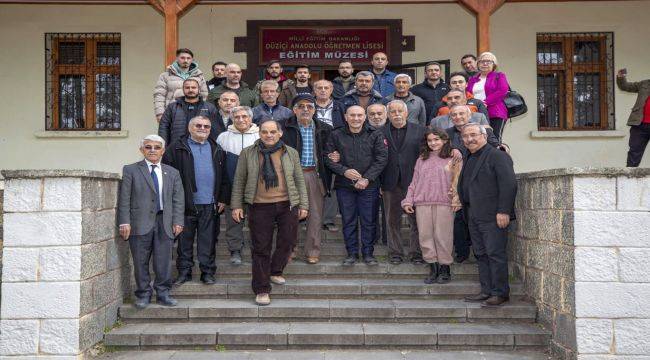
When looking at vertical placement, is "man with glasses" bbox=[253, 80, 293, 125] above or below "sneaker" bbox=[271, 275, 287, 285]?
above

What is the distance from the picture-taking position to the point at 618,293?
4.37 m

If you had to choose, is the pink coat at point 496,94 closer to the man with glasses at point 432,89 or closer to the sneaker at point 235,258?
the man with glasses at point 432,89

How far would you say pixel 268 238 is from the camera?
5320 mm

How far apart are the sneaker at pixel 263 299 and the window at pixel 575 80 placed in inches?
250

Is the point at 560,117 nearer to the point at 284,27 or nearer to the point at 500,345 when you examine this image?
the point at 284,27

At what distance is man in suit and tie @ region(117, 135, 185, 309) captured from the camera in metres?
5.07

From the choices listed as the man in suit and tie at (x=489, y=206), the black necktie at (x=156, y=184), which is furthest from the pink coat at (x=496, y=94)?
the black necktie at (x=156, y=184)

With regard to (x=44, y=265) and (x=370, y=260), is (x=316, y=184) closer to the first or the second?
(x=370, y=260)

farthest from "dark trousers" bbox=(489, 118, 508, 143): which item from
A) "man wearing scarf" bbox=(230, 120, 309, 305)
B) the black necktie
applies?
the black necktie

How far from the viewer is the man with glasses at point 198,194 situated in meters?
5.49

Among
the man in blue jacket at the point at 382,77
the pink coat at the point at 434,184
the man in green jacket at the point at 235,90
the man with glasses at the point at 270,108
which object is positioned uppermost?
the man in blue jacket at the point at 382,77

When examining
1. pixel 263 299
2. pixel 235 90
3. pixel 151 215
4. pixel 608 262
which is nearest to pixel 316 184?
pixel 263 299

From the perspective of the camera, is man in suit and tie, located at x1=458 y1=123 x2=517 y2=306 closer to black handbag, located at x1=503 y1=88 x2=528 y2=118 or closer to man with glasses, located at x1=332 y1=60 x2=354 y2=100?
black handbag, located at x1=503 y1=88 x2=528 y2=118

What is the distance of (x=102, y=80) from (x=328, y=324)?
6.67 metres
